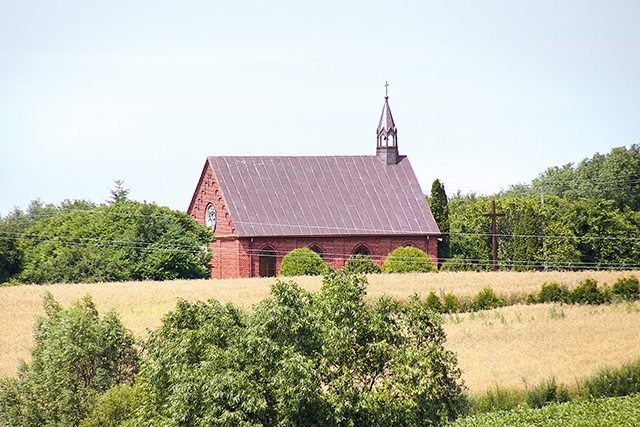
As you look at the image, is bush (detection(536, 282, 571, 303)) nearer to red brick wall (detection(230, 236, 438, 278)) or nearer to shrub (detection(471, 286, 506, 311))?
shrub (detection(471, 286, 506, 311))

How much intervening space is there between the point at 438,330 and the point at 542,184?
9833cm

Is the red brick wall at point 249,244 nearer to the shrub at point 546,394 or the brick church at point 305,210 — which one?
the brick church at point 305,210

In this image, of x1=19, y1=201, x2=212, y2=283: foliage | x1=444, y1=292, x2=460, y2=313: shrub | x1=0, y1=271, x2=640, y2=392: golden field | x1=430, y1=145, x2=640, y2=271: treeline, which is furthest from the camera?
x1=430, y1=145, x2=640, y2=271: treeline

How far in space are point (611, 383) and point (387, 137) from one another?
41.0 m

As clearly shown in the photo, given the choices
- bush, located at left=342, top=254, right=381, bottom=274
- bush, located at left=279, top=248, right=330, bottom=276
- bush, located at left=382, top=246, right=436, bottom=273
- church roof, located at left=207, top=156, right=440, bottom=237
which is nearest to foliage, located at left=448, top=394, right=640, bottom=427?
bush, located at left=279, top=248, right=330, bottom=276

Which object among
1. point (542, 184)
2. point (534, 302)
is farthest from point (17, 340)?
point (542, 184)

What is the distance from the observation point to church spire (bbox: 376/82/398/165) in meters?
63.8

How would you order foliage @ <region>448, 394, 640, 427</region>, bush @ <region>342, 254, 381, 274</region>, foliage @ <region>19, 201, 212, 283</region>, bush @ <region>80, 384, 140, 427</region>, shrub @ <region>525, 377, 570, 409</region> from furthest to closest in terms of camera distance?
bush @ <region>342, 254, 381, 274</region> → foliage @ <region>19, 201, 212, 283</region> → shrub @ <region>525, 377, 570, 409</region> → foliage @ <region>448, 394, 640, 427</region> → bush @ <region>80, 384, 140, 427</region>

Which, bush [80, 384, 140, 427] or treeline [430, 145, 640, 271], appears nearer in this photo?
bush [80, 384, 140, 427]

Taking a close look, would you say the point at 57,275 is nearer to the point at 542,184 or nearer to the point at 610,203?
the point at 610,203

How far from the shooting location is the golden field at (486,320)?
26.3m

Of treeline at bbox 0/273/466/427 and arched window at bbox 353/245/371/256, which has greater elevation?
arched window at bbox 353/245/371/256

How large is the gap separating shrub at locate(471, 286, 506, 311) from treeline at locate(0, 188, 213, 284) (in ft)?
65.1

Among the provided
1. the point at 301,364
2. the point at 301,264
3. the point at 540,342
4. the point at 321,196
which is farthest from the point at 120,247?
the point at 301,364
